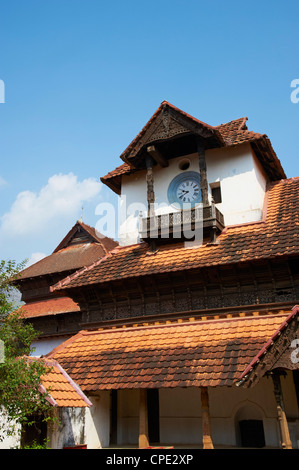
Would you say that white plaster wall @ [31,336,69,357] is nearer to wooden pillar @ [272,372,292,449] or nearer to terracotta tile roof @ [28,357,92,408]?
terracotta tile roof @ [28,357,92,408]

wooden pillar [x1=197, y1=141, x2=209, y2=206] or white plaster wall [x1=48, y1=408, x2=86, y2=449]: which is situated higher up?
wooden pillar [x1=197, y1=141, x2=209, y2=206]

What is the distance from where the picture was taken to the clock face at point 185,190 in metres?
15.1

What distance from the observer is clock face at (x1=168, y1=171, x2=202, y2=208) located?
15.1 meters

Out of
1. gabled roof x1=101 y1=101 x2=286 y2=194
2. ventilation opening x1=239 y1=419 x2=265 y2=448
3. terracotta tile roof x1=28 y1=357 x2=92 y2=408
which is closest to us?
terracotta tile roof x1=28 y1=357 x2=92 y2=408

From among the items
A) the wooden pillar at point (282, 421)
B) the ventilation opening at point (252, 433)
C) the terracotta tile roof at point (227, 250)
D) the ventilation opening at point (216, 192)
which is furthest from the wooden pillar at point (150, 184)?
the wooden pillar at point (282, 421)

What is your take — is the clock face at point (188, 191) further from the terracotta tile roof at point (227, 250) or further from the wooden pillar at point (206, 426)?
the wooden pillar at point (206, 426)

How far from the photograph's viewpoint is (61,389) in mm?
10281

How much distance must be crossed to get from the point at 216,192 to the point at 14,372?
9.50 meters

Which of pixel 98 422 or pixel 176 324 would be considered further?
pixel 176 324

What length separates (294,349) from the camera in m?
9.14

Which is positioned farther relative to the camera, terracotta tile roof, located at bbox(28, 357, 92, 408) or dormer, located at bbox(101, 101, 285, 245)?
dormer, located at bbox(101, 101, 285, 245)

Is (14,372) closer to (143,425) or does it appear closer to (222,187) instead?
(143,425)

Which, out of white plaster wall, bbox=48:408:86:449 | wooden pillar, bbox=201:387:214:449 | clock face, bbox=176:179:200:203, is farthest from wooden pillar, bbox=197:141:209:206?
white plaster wall, bbox=48:408:86:449

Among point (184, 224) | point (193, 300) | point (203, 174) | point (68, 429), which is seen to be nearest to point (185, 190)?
point (203, 174)
